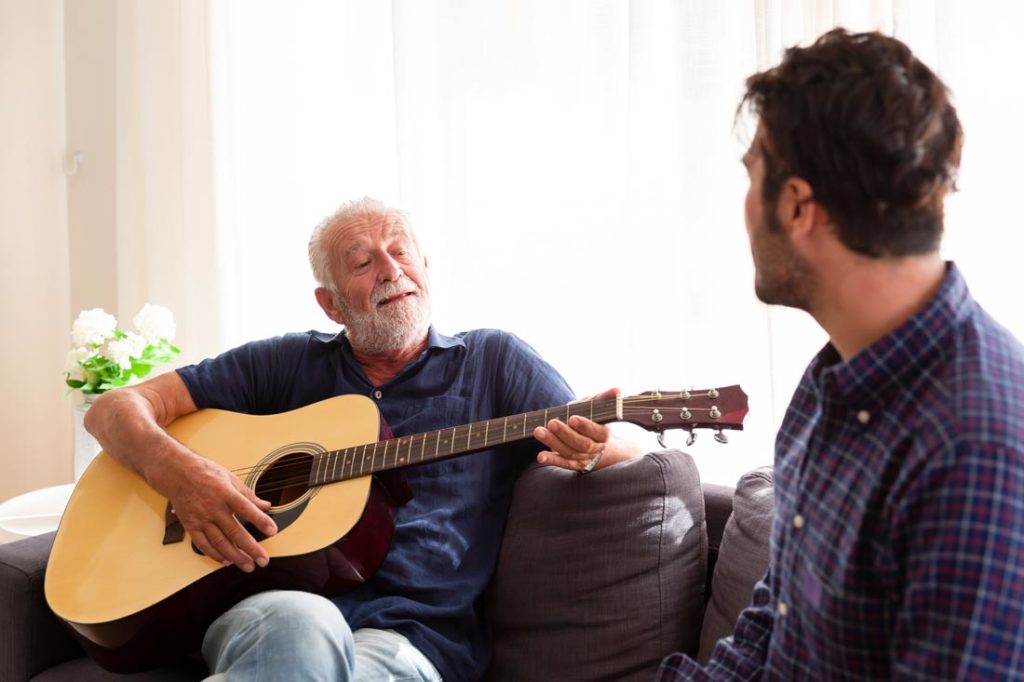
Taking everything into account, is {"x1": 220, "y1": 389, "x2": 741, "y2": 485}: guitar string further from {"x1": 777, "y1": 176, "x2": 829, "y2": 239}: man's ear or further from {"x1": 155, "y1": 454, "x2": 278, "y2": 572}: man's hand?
{"x1": 777, "y1": 176, "x2": 829, "y2": 239}: man's ear

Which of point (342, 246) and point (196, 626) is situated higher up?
point (342, 246)

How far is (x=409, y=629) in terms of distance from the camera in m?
1.82

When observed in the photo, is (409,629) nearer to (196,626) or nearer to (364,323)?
(196,626)

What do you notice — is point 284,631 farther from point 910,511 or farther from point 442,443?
point 910,511

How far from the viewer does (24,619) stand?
1.95m

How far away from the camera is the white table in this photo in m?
2.50

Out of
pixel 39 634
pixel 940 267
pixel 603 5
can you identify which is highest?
pixel 603 5

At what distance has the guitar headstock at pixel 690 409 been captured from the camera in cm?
155

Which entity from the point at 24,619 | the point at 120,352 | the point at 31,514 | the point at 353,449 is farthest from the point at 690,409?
the point at 31,514

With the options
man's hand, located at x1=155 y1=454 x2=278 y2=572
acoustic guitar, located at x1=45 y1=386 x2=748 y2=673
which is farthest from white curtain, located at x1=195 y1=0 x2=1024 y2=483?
man's hand, located at x1=155 y1=454 x2=278 y2=572

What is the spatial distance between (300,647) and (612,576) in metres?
0.54

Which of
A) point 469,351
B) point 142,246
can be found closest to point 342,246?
point 469,351

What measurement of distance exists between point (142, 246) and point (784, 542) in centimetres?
301

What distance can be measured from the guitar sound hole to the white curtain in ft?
2.67
